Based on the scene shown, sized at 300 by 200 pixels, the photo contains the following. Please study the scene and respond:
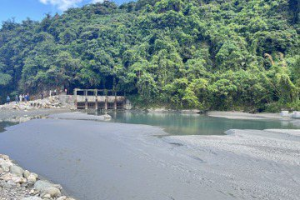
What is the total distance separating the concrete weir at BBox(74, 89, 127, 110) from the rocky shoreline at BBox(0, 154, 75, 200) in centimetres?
4864

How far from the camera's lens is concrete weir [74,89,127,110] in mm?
60281

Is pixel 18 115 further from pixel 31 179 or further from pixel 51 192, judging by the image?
pixel 51 192

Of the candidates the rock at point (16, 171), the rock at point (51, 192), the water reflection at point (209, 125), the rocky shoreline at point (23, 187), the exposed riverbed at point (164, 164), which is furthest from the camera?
the water reflection at point (209, 125)

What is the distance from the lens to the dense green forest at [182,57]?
5091 centimetres

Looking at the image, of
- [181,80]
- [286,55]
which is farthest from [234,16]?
[181,80]

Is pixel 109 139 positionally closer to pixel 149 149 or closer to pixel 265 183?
pixel 149 149

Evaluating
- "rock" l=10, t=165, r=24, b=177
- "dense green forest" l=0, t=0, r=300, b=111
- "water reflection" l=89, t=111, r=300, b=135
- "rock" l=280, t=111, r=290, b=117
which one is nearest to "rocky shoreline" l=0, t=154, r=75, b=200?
"rock" l=10, t=165, r=24, b=177

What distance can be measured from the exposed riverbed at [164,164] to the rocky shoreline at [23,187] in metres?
1.17

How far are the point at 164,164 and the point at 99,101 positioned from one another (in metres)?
48.5

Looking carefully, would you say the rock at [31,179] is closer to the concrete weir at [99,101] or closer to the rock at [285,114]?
the rock at [285,114]

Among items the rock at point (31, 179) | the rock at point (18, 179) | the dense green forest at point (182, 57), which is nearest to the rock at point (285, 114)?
the dense green forest at point (182, 57)

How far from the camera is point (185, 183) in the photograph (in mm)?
11953

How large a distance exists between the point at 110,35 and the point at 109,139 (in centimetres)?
5279

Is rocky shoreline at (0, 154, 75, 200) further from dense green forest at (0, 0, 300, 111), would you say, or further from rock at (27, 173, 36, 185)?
dense green forest at (0, 0, 300, 111)
